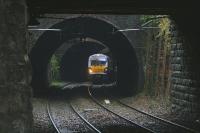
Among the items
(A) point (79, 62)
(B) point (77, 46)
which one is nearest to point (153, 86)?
(B) point (77, 46)

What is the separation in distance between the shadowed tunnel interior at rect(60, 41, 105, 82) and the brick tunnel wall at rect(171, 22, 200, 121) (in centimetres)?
3225

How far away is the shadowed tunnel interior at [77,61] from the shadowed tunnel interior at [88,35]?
14587 millimetres

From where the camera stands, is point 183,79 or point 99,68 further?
point 99,68

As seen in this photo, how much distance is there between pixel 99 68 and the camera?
50.9 metres

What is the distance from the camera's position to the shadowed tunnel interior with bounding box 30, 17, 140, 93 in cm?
3216

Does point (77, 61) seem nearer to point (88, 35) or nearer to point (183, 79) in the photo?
point (88, 35)

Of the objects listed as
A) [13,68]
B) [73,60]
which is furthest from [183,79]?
[73,60]

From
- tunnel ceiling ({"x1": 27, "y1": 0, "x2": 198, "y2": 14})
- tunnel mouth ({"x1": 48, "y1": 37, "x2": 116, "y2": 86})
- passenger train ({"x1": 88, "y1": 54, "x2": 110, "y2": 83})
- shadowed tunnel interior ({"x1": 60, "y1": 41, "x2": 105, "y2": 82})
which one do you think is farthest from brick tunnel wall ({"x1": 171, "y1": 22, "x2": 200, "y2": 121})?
shadowed tunnel interior ({"x1": 60, "y1": 41, "x2": 105, "y2": 82})

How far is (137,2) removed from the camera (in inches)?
618

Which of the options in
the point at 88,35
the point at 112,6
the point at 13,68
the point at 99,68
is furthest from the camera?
the point at 99,68

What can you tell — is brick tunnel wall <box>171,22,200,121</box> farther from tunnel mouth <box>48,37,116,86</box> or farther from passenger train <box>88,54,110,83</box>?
passenger train <box>88,54,110,83</box>

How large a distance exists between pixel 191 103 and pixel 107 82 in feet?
111

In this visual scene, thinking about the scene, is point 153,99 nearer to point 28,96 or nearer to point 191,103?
point 191,103

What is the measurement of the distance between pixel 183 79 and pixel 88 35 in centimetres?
1907
